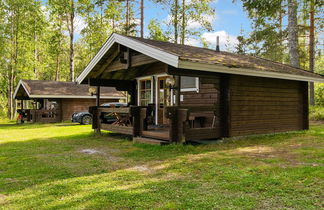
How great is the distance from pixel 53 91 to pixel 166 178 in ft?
57.8

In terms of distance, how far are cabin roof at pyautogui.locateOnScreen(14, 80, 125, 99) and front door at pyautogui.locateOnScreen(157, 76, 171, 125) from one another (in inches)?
457

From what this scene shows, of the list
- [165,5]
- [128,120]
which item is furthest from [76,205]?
[165,5]

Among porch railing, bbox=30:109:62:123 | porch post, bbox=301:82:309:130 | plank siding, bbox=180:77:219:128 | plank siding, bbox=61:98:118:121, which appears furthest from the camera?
plank siding, bbox=61:98:118:121

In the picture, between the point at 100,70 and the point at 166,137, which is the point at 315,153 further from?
the point at 100,70

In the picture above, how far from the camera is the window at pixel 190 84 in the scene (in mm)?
9391

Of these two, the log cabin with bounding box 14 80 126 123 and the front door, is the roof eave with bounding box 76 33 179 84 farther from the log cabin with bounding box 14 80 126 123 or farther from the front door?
the log cabin with bounding box 14 80 126 123

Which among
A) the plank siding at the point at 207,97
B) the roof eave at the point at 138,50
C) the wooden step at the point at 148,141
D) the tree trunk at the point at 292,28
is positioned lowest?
the wooden step at the point at 148,141

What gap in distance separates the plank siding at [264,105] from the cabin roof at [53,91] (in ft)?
47.1

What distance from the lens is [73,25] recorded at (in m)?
26.0

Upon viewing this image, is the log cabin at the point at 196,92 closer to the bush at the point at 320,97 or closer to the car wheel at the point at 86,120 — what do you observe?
the car wheel at the point at 86,120

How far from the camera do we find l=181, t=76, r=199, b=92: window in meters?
9.39

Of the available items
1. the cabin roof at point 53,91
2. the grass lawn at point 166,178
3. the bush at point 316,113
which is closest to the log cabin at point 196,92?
the grass lawn at point 166,178

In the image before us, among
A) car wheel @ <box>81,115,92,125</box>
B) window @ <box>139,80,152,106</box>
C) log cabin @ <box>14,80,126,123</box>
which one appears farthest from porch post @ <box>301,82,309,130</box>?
log cabin @ <box>14,80,126,123</box>

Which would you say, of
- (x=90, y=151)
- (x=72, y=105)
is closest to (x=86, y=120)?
(x=72, y=105)
